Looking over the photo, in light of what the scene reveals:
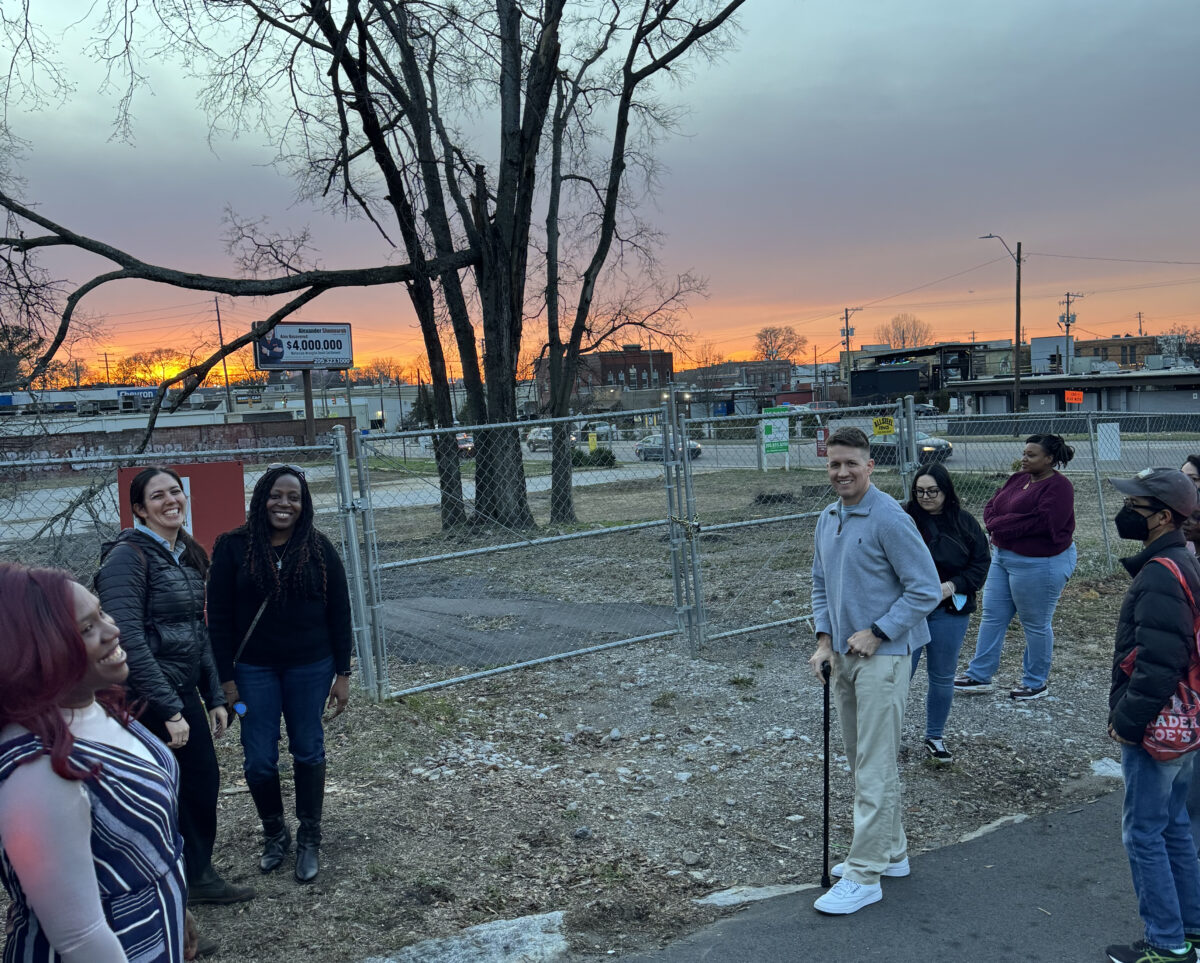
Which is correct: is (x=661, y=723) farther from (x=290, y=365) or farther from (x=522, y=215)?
(x=290, y=365)

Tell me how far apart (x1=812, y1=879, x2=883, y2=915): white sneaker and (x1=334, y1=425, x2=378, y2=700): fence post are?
375 centimetres

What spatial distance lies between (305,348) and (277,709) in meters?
33.6

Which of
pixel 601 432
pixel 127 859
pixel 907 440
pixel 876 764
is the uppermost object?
pixel 601 432

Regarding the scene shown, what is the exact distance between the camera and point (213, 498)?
6.21 m

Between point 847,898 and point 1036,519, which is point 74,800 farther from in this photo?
point 1036,519

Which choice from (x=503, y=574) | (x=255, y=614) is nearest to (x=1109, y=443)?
(x=503, y=574)

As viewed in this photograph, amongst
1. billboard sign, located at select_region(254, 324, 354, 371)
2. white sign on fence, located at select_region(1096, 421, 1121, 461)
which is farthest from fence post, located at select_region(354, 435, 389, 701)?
billboard sign, located at select_region(254, 324, 354, 371)

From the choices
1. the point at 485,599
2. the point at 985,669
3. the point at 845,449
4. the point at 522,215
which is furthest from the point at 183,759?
the point at 522,215

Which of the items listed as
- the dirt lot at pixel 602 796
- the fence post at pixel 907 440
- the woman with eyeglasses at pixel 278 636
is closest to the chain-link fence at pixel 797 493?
the fence post at pixel 907 440

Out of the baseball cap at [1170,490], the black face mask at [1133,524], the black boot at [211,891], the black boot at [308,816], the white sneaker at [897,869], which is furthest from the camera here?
the black boot at [308,816]

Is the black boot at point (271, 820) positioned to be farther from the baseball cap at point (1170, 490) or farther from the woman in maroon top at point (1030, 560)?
the woman in maroon top at point (1030, 560)

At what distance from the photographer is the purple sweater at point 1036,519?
19.7ft

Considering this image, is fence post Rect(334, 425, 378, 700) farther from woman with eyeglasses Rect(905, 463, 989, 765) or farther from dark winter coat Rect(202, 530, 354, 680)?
woman with eyeglasses Rect(905, 463, 989, 765)

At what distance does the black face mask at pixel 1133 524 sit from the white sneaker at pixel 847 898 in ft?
5.78
